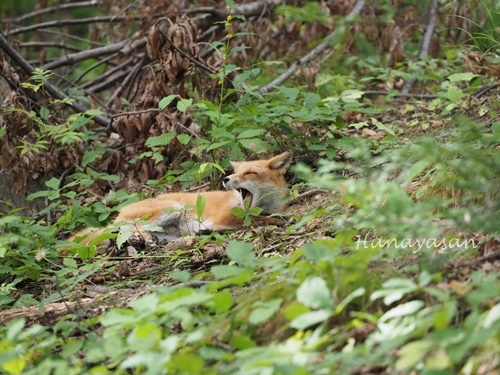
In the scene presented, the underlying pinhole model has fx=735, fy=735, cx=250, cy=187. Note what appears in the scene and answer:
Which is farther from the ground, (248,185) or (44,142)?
(44,142)

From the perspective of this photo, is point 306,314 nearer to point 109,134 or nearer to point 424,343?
point 424,343

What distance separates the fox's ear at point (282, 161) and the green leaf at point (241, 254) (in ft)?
9.92

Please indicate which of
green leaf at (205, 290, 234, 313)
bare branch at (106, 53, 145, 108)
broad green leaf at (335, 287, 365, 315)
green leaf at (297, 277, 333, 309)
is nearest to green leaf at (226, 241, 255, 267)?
green leaf at (205, 290, 234, 313)

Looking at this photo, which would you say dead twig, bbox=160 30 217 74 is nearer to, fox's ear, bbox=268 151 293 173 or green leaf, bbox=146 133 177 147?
green leaf, bbox=146 133 177 147

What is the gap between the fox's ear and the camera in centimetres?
676

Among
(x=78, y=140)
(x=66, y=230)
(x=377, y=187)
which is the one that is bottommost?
(x=66, y=230)

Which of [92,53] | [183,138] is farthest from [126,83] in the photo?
[183,138]

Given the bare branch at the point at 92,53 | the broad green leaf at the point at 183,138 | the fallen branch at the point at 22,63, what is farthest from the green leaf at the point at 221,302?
the bare branch at the point at 92,53

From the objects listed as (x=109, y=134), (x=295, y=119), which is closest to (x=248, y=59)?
(x=109, y=134)

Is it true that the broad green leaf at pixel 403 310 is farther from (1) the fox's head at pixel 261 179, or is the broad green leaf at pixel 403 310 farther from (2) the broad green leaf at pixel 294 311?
(1) the fox's head at pixel 261 179

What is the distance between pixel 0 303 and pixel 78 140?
253 cm

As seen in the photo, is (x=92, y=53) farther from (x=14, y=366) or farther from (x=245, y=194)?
(x=14, y=366)

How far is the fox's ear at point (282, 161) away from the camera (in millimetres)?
6758

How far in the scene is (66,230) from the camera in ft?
22.2
